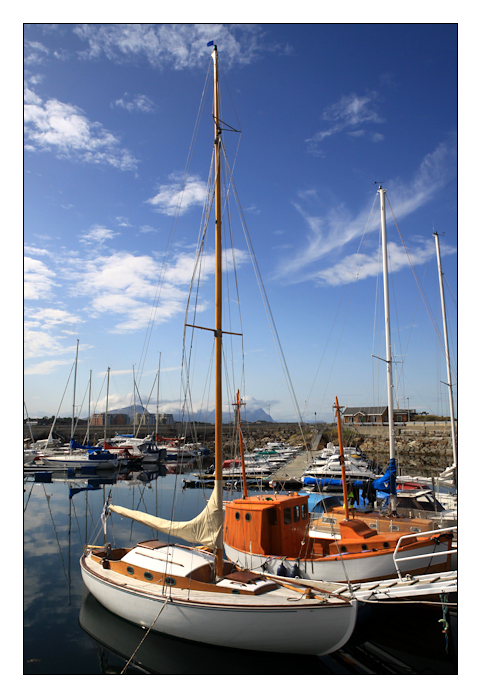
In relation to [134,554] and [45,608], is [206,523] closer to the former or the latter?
[134,554]

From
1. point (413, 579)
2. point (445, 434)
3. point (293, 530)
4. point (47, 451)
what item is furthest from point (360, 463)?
point (47, 451)

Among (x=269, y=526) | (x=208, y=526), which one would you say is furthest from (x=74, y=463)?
(x=208, y=526)

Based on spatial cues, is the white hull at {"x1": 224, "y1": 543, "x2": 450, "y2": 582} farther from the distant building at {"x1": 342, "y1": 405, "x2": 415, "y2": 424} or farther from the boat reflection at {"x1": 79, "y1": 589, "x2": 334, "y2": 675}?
the distant building at {"x1": 342, "y1": 405, "x2": 415, "y2": 424}

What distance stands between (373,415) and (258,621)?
6034cm

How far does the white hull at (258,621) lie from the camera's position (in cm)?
763

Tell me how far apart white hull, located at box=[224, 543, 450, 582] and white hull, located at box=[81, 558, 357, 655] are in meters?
3.53

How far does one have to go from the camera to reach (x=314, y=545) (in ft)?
43.0

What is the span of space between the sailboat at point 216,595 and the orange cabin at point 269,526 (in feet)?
8.21

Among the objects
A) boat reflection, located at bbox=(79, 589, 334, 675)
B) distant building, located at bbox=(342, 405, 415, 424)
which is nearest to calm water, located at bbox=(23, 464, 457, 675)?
boat reflection, located at bbox=(79, 589, 334, 675)

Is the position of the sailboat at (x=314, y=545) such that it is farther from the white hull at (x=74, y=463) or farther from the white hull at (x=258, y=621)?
the white hull at (x=74, y=463)

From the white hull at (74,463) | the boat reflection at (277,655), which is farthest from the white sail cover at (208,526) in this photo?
the white hull at (74,463)

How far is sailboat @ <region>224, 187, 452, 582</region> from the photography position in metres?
11.4

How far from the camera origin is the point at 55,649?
954cm

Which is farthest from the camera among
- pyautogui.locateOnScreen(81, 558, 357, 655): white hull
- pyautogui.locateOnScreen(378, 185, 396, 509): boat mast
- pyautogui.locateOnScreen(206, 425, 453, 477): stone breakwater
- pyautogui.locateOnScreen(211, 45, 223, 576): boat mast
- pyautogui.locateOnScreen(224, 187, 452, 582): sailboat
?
pyautogui.locateOnScreen(206, 425, 453, 477): stone breakwater
